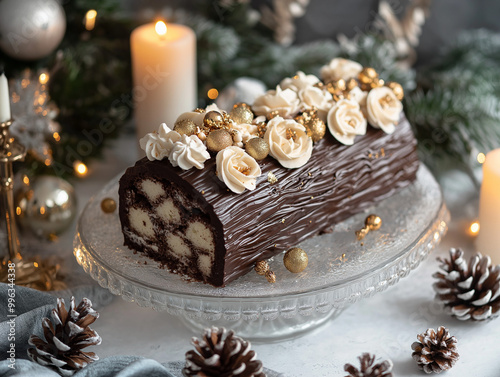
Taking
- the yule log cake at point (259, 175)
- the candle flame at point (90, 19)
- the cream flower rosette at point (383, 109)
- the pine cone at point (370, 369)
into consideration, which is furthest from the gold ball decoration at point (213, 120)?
the candle flame at point (90, 19)

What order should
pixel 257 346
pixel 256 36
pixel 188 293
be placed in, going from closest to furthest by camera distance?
pixel 188 293
pixel 257 346
pixel 256 36

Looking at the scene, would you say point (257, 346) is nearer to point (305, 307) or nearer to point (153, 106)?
point (305, 307)

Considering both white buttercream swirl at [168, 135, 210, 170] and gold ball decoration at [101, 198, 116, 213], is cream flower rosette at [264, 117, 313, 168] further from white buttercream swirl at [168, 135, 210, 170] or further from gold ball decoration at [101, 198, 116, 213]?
gold ball decoration at [101, 198, 116, 213]

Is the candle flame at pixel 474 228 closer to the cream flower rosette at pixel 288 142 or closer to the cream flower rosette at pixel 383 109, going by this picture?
the cream flower rosette at pixel 383 109

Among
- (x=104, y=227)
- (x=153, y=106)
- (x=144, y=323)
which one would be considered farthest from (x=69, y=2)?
(x=144, y=323)

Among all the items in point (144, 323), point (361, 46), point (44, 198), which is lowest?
point (144, 323)

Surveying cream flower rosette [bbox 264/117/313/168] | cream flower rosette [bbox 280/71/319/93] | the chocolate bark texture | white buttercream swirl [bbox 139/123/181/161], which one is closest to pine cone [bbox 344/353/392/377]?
the chocolate bark texture
